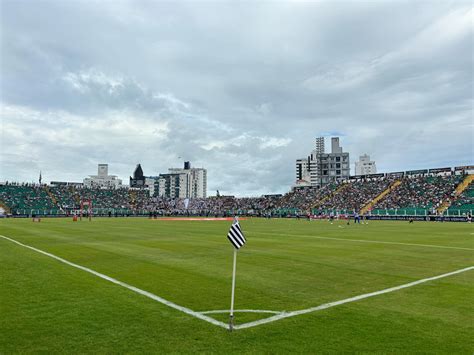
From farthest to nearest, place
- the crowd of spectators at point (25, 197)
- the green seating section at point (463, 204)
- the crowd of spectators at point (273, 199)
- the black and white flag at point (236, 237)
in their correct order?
the crowd of spectators at point (25, 197), the crowd of spectators at point (273, 199), the green seating section at point (463, 204), the black and white flag at point (236, 237)

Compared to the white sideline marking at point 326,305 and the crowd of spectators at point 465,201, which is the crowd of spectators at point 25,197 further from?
the white sideline marking at point 326,305

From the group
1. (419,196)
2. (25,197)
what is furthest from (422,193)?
(25,197)

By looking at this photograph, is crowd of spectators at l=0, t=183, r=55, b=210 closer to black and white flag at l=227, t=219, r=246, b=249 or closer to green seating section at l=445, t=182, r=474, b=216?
green seating section at l=445, t=182, r=474, b=216

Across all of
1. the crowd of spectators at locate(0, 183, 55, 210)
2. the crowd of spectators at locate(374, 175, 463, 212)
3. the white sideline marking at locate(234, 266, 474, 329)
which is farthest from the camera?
the crowd of spectators at locate(0, 183, 55, 210)

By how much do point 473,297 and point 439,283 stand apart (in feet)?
5.61

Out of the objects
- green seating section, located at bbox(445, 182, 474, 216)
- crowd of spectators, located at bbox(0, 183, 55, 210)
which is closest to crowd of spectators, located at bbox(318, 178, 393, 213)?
green seating section, located at bbox(445, 182, 474, 216)

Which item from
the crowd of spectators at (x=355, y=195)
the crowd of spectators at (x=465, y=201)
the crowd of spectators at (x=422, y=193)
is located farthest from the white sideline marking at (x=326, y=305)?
the crowd of spectators at (x=355, y=195)

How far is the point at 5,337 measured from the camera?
6453mm

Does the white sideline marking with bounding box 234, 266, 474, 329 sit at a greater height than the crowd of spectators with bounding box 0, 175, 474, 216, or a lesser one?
lesser

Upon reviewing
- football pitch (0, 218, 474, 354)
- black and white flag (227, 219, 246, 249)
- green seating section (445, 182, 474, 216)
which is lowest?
football pitch (0, 218, 474, 354)

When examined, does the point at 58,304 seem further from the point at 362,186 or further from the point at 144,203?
the point at 144,203

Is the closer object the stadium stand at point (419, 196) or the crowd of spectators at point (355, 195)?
the stadium stand at point (419, 196)

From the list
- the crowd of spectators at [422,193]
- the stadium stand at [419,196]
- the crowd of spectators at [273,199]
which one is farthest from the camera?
the crowd of spectators at [273,199]

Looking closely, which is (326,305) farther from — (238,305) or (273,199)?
(273,199)
